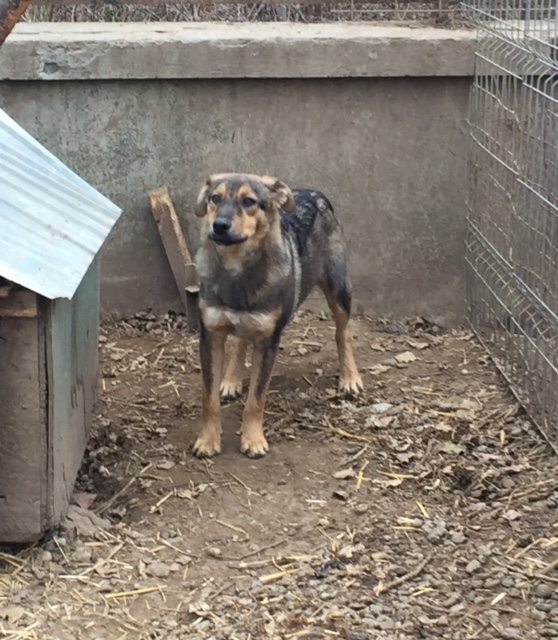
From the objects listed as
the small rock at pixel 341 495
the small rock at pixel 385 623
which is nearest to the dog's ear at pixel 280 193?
the small rock at pixel 341 495

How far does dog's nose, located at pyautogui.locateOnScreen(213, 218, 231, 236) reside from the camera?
5184 mm

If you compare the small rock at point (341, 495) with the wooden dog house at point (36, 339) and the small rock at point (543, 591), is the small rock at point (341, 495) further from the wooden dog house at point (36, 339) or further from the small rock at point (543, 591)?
the wooden dog house at point (36, 339)

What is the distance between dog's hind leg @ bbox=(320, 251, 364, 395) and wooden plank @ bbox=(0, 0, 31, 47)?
2905mm

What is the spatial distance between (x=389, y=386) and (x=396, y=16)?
3000mm

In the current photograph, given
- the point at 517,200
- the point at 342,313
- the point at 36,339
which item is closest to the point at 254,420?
the point at 342,313

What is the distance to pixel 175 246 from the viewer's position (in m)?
7.21

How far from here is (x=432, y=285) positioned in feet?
24.9

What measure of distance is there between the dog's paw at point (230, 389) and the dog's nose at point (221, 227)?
4.65 feet

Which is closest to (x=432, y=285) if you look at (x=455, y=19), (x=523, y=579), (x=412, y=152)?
(x=412, y=152)

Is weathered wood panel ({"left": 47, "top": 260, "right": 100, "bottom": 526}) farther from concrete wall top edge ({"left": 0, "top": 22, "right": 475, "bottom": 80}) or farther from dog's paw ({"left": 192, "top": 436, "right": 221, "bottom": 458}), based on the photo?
concrete wall top edge ({"left": 0, "top": 22, "right": 475, "bottom": 80})

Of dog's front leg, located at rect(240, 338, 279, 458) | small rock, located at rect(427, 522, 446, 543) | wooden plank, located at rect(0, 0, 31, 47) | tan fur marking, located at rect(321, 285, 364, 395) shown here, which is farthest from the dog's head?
small rock, located at rect(427, 522, 446, 543)

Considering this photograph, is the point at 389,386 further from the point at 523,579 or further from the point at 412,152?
the point at 523,579

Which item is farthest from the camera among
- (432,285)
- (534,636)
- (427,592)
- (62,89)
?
(432,285)

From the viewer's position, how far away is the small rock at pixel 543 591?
14.1 ft
